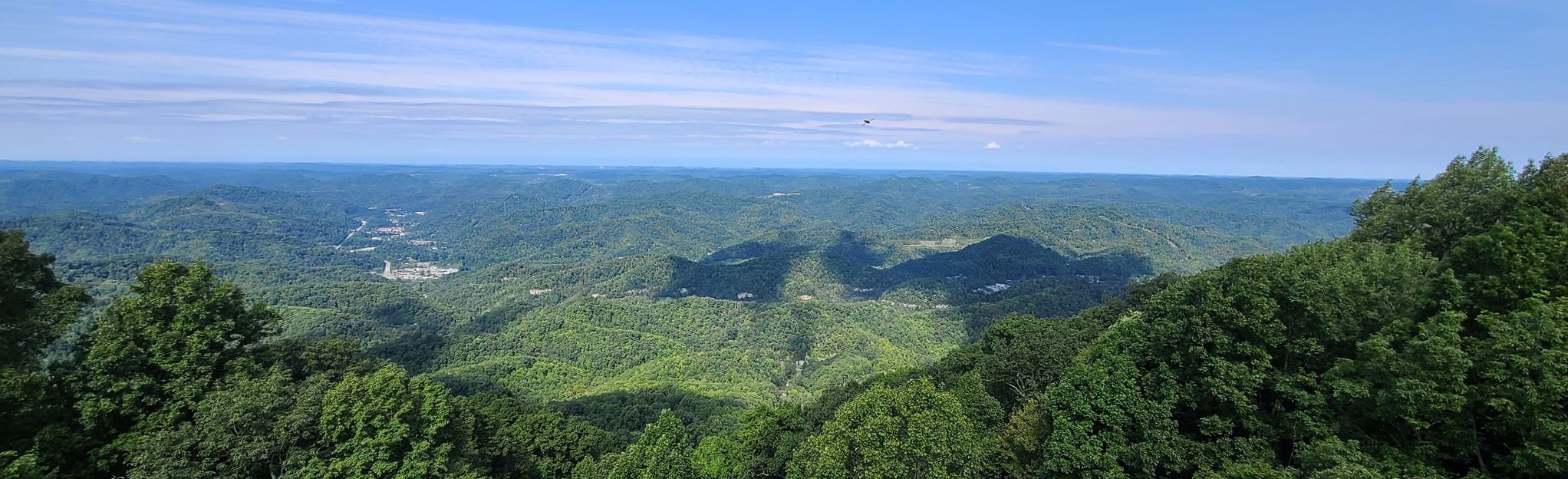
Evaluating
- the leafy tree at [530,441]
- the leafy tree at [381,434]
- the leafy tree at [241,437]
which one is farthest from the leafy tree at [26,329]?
the leafy tree at [530,441]

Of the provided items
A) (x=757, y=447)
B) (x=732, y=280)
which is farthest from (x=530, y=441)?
(x=732, y=280)

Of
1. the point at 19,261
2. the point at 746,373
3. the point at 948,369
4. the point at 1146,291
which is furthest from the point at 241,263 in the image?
the point at 1146,291

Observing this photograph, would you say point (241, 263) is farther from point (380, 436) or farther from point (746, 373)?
point (380, 436)

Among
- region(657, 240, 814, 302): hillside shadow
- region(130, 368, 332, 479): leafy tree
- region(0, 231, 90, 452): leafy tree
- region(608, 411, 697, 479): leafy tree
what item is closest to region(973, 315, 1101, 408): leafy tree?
region(608, 411, 697, 479): leafy tree

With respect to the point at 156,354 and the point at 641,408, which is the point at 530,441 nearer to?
the point at 156,354

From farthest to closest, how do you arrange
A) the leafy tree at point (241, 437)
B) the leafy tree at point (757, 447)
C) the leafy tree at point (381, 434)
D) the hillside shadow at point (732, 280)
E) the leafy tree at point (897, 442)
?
the hillside shadow at point (732, 280)
the leafy tree at point (757, 447)
the leafy tree at point (897, 442)
the leafy tree at point (381, 434)
the leafy tree at point (241, 437)

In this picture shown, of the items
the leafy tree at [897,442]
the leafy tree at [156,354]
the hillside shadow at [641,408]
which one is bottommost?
the hillside shadow at [641,408]

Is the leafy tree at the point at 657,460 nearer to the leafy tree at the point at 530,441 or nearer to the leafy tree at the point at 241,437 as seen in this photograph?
the leafy tree at the point at 530,441
